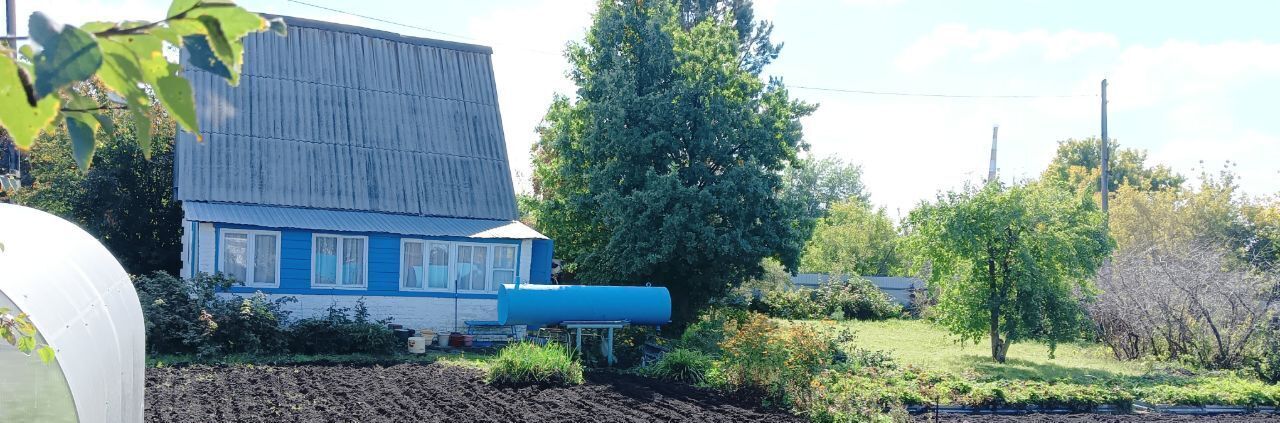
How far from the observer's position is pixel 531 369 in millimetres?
13914

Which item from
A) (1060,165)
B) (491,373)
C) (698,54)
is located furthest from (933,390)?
(1060,165)

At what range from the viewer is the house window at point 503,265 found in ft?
67.9

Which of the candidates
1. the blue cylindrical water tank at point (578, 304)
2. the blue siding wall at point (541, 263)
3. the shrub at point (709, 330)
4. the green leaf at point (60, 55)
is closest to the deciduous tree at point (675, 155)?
the shrub at point (709, 330)

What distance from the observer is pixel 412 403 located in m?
12.0

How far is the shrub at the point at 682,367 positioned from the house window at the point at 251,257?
7.55 meters

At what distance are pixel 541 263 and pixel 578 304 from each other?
4.48 m

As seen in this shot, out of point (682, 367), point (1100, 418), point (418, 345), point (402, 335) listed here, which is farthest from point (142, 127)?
point (402, 335)

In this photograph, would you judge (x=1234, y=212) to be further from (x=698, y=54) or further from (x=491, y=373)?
(x=491, y=373)

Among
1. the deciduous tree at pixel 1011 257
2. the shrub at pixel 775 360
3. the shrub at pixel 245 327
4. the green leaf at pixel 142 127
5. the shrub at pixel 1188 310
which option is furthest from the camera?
the deciduous tree at pixel 1011 257

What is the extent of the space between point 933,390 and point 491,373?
592 cm

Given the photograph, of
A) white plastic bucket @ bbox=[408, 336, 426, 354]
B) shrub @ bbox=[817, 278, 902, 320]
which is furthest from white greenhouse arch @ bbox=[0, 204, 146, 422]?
shrub @ bbox=[817, 278, 902, 320]

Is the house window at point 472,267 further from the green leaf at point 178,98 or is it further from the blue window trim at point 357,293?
the green leaf at point 178,98

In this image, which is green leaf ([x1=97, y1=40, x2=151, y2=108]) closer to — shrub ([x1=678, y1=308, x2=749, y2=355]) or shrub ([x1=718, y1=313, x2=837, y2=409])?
shrub ([x1=718, y1=313, x2=837, y2=409])

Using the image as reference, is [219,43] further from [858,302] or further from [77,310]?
[858,302]
